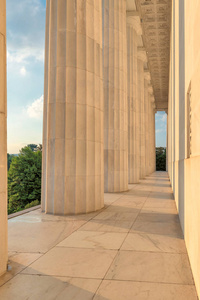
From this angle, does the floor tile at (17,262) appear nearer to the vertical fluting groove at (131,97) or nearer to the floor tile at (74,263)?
the floor tile at (74,263)

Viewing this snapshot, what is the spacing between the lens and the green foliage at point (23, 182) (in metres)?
96.6

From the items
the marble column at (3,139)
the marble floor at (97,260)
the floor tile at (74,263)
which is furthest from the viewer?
the marble column at (3,139)

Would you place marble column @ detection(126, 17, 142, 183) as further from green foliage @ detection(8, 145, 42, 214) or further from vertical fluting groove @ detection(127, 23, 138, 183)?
green foliage @ detection(8, 145, 42, 214)

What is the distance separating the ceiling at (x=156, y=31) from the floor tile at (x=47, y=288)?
50.9 m

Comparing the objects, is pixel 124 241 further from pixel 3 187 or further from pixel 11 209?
pixel 11 209

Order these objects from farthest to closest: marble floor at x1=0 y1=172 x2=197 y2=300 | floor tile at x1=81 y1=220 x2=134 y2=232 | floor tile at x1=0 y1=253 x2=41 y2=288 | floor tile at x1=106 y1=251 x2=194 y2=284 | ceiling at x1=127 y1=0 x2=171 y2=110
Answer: ceiling at x1=127 y1=0 x2=171 y2=110 → floor tile at x1=81 y1=220 x2=134 y2=232 → floor tile at x1=0 y1=253 x2=41 y2=288 → floor tile at x1=106 y1=251 x2=194 y2=284 → marble floor at x1=0 y1=172 x2=197 y2=300

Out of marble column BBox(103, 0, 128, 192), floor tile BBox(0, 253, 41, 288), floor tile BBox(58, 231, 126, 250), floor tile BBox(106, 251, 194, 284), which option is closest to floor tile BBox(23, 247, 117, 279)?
floor tile BBox(0, 253, 41, 288)

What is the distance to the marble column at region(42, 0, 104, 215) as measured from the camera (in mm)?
22594

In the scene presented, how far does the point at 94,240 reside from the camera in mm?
15336

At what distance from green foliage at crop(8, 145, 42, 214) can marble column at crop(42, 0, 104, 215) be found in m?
74.0

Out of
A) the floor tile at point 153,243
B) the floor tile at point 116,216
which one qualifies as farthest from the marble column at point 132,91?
the floor tile at point 153,243

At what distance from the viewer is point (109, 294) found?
9133 mm

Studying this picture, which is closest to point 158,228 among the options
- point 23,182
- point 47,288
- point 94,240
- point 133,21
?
point 94,240

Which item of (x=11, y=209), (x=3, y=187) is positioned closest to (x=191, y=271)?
(x=3, y=187)
